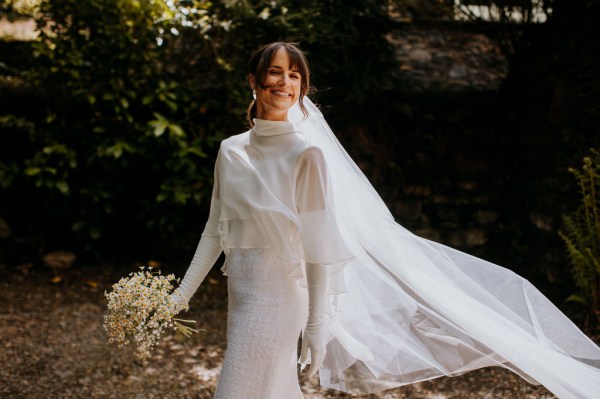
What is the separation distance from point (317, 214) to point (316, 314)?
352 millimetres

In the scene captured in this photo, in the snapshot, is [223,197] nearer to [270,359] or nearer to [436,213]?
[270,359]

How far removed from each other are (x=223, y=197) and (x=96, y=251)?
13.7 ft

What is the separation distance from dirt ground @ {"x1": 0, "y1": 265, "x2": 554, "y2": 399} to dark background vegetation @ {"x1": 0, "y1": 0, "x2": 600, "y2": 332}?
3.15 feet

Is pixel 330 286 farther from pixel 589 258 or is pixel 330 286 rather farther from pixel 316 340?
pixel 589 258

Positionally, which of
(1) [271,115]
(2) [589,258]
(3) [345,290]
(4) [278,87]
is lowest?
(2) [589,258]

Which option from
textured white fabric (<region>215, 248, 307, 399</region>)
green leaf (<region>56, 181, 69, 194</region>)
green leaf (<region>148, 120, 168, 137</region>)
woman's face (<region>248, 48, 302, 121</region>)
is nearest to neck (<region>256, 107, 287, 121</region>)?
woman's face (<region>248, 48, 302, 121</region>)

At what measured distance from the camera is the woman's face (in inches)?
84.4

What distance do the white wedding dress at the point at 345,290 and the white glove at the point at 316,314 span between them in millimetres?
44

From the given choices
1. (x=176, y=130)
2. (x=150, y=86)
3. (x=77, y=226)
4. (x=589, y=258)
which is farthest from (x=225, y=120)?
(x=589, y=258)

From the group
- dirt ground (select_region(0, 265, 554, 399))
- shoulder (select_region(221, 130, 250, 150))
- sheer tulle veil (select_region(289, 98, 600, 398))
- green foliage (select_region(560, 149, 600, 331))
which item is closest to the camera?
shoulder (select_region(221, 130, 250, 150))

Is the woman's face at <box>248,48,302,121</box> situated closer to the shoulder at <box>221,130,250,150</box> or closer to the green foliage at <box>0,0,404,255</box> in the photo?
the shoulder at <box>221,130,250,150</box>

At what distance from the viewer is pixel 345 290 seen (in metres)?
2.13

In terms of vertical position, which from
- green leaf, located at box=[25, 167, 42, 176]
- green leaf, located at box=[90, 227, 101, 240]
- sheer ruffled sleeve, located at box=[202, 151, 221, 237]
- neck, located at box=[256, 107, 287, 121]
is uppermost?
neck, located at box=[256, 107, 287, 121]

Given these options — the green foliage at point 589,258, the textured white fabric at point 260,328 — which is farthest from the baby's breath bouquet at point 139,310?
the green foliage at point 589,258
